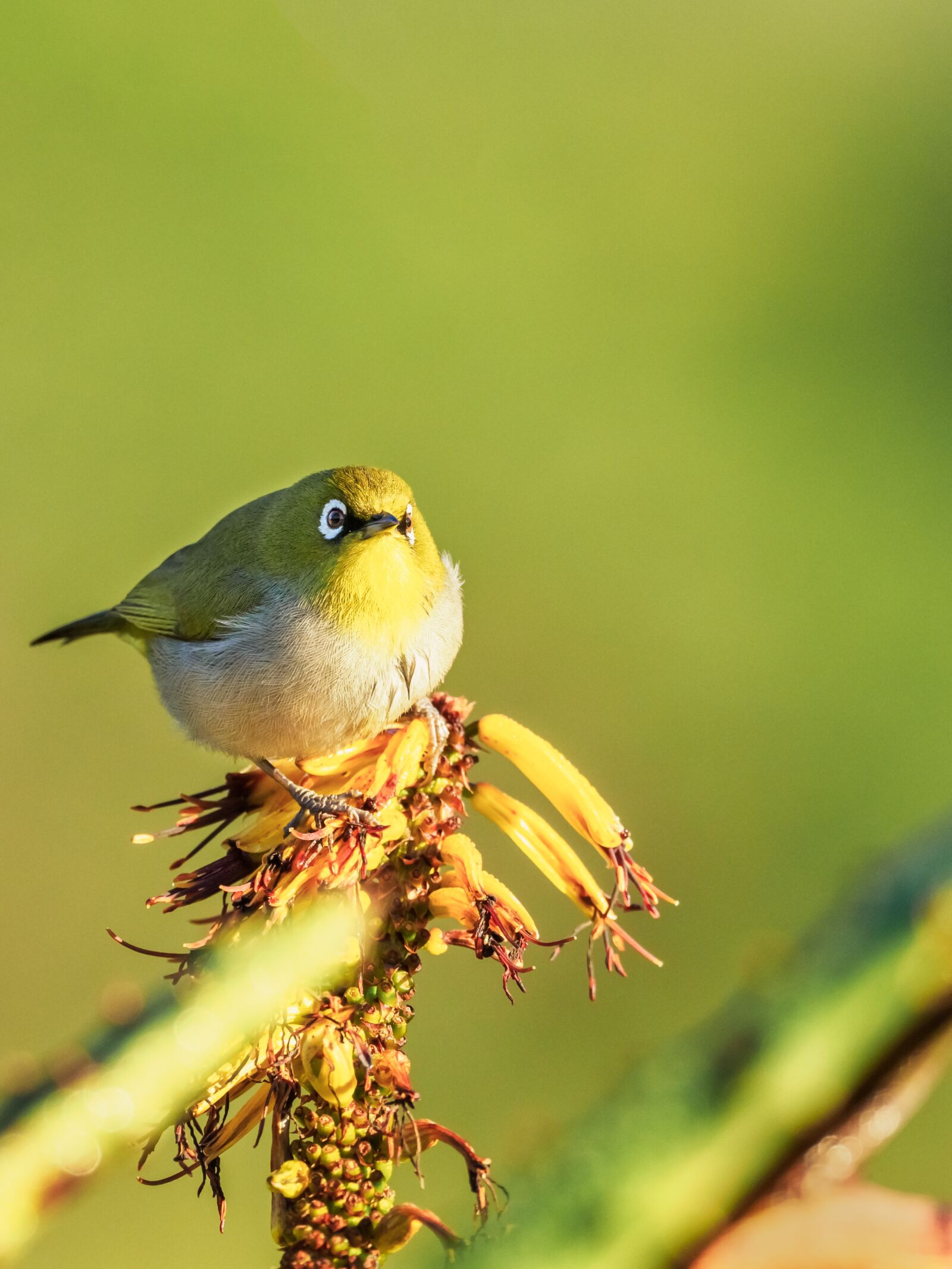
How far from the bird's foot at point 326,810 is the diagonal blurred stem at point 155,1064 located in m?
0.17

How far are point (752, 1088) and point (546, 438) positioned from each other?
7553 mm

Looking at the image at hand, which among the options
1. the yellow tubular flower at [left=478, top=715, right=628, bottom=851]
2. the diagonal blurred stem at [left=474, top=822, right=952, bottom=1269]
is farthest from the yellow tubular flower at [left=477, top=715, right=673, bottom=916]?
the diagonal blurred stem at [left=474, top=822, right=952, bottom=1269]

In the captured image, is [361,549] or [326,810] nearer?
[326,810]

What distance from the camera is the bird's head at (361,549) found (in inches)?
145

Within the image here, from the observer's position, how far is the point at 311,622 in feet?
13.0

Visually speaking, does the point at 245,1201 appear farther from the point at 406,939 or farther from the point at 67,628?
the point at 406,939

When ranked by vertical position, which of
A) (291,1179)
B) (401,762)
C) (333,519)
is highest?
(333,519)

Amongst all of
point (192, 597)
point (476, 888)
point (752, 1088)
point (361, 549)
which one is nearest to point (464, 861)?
point (476, 888)

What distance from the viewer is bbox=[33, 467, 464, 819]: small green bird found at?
11.7 feet

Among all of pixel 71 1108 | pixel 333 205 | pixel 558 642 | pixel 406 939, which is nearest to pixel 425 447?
pixel 558 642

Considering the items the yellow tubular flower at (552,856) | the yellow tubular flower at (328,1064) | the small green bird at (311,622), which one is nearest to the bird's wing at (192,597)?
the small green bird at (311,622)

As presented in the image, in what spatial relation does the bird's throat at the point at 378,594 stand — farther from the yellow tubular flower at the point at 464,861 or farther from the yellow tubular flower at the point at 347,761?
the yellow tubular flower at the point at 464,861

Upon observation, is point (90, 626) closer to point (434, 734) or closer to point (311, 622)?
point (311, 622)

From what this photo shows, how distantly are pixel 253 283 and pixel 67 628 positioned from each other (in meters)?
4.45
